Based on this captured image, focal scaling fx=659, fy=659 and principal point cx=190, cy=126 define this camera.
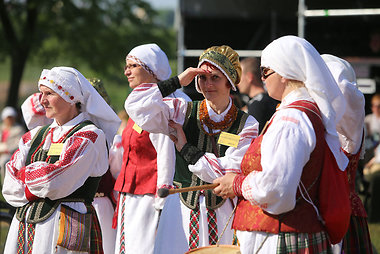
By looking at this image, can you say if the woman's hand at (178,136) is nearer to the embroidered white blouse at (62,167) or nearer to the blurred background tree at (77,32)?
the embroidered white blouse at (62,167)

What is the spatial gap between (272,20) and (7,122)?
559 cm

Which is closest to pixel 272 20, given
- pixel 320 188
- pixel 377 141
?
pixel 377 141

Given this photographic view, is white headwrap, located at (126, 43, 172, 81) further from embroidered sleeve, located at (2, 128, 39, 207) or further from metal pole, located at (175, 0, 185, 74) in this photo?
metal pole, located at (175, 0, 185, 74)

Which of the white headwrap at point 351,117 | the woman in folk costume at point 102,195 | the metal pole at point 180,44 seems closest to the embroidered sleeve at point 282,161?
the white headwrap at point 351,117

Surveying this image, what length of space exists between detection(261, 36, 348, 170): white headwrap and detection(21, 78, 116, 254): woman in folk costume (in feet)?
8.77

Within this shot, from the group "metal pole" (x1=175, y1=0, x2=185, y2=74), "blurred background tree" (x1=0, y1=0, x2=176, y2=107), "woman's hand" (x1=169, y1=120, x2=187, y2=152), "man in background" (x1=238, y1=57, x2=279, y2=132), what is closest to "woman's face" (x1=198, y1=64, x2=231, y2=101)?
"woman's hand" (x1=169, y1=120, x2=187, y2=152)

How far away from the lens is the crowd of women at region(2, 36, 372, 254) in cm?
286

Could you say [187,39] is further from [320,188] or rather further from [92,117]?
[320,188]

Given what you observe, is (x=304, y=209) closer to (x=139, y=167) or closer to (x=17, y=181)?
(x=17, y=181)

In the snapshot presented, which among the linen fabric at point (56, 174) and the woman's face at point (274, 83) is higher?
the woman's face at point (274, 83)

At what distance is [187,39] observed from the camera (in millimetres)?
10062

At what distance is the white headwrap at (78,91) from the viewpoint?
4.00m

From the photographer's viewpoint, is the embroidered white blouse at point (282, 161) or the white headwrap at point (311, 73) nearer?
the embroidered white blouse at point (282, 161)

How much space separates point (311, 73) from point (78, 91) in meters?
1.69
